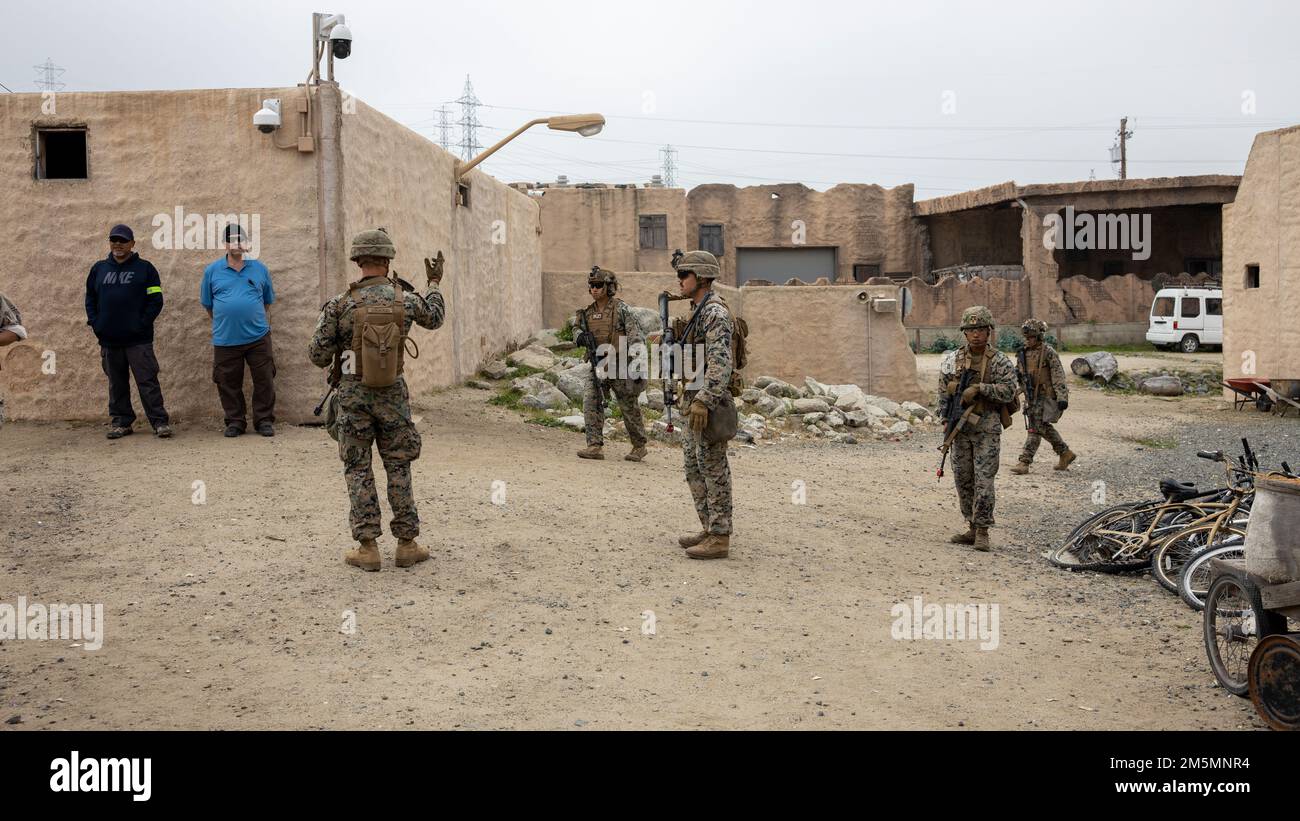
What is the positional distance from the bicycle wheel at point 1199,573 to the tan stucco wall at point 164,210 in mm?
7042

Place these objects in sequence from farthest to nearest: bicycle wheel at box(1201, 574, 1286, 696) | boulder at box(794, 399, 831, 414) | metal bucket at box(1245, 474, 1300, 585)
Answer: boulder at box(794, 399, 831, 414) < bicycle wheel at box(1201, 574, 1286, 696) < metal bucket at box(1245, 474, 1300, 585)

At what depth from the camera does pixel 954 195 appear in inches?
1243

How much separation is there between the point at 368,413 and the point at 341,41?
492 centimetres

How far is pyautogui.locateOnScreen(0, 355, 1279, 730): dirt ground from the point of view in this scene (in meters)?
4.27

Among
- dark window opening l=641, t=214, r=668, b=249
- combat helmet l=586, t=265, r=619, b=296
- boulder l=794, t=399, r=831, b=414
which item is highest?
dark window opening l=641, t=214, r=668, b=249

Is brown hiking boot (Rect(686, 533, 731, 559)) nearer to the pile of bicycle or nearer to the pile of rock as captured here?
the pile of bicycle

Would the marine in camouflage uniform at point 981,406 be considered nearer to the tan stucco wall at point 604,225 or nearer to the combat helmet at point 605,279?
the combat helmet at point 605,279

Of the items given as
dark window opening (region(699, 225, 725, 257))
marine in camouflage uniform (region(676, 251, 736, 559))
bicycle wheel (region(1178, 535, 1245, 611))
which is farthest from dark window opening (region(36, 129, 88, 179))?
dark window opening (region(699, 225, 725, 257))

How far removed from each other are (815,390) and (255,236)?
8207mm

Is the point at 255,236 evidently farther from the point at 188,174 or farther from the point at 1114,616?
the point at 1114,616

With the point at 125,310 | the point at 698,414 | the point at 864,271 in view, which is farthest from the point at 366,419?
the point at 864,271

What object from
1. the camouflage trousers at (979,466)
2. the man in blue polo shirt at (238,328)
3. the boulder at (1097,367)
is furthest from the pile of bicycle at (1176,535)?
the boulder at (1097,367)

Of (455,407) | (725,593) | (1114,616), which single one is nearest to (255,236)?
(455,407)

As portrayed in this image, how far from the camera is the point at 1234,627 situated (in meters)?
4.49
